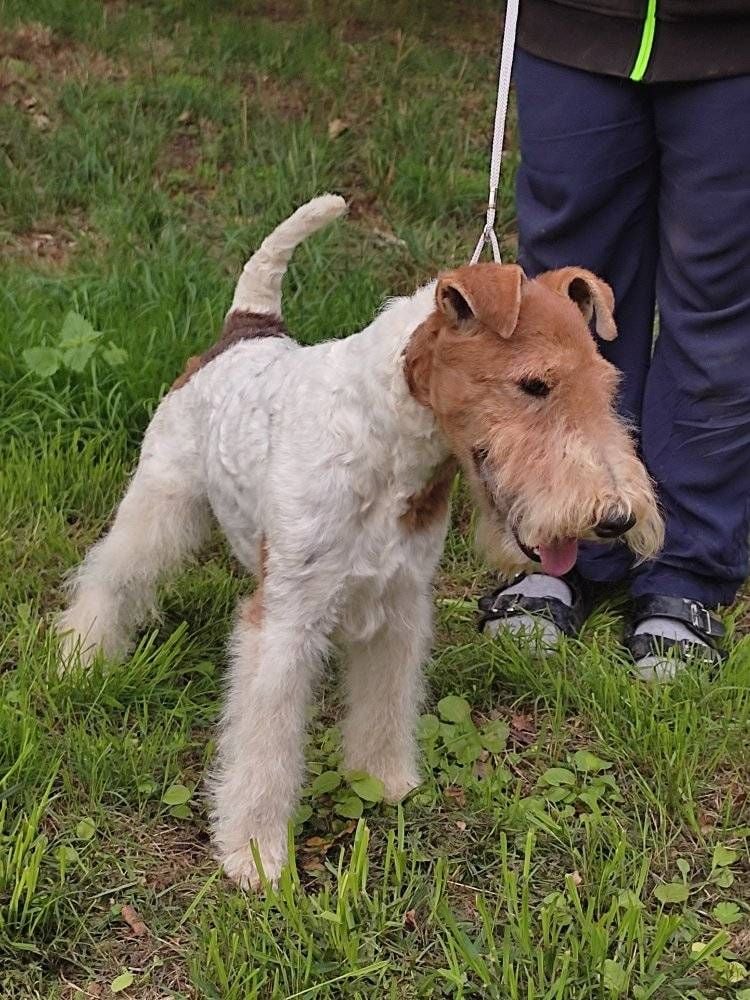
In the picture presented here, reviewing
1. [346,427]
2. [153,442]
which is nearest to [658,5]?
[346,427]

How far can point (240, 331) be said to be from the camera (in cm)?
309

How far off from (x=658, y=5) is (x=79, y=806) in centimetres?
253

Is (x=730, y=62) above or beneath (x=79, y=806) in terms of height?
above

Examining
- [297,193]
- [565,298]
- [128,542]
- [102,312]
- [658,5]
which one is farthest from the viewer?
[297,193]

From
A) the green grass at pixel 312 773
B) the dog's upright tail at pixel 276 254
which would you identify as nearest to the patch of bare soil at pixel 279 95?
the green grass at pixel 312 773

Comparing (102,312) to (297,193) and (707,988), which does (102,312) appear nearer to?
(297,193)

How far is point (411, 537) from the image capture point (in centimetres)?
247

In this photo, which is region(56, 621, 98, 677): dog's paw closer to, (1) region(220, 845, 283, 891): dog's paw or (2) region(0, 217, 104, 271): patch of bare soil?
(1) region(220, 845, 283, 891): dog's paw

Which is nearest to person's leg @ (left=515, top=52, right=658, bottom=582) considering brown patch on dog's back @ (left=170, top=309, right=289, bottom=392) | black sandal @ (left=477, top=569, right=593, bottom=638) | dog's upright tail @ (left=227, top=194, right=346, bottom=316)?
dog's upright tail @ (left=227, top=194, right=346, bottom=316)

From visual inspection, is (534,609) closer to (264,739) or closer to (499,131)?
(264,739)

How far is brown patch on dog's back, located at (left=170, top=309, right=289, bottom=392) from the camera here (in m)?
3.06

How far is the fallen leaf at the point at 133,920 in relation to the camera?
242cm

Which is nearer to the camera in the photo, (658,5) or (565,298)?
(565,298)

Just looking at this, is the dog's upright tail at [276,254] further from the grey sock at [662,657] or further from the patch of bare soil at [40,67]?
the patch of bare soil at [40,67]
